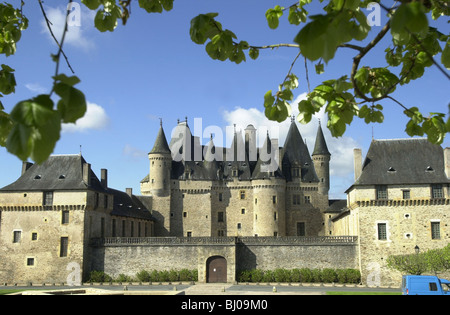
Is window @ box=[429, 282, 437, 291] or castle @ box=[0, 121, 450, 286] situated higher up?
castle @ box=[0, 121, 450, 286]

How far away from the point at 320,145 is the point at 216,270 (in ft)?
75.8

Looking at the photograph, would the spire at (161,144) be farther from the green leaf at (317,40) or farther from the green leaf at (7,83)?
→ the green leaf at (317,40)

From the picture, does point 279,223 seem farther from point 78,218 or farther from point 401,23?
point 401,23

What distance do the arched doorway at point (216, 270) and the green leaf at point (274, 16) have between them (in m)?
36.6

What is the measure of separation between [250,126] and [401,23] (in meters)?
57.6

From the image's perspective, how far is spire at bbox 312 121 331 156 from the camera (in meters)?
56.3

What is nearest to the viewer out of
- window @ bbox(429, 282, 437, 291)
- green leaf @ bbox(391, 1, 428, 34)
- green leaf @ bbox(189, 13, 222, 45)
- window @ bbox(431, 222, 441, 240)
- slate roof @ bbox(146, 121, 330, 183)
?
green leaf @ bbox(391, 1, 428, 34)

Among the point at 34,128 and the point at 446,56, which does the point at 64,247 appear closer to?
the point at 446,56

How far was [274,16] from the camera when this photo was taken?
4.79m

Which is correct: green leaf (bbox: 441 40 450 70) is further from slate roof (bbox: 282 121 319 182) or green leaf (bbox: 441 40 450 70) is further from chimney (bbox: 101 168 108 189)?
slate roof (bbox: 282 121 319 182)

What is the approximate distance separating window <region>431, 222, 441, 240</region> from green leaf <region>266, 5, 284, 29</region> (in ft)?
118

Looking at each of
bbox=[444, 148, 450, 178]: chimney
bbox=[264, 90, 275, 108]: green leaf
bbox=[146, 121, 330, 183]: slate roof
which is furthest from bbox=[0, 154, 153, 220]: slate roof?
bbox=[264, 90, 275, 108]: green leaf

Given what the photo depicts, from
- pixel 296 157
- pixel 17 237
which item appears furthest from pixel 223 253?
pixel 296 157
